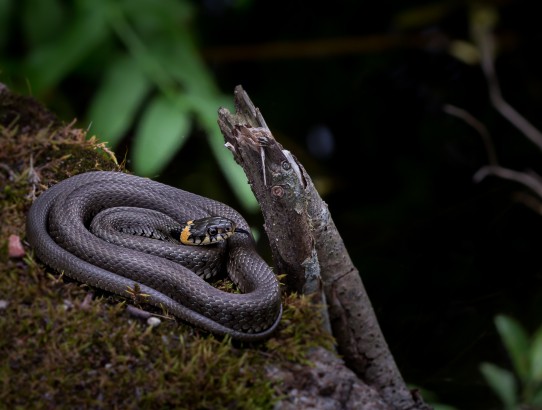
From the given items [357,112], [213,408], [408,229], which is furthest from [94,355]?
[357,112]

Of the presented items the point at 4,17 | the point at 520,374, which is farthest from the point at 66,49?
the point at 520,374

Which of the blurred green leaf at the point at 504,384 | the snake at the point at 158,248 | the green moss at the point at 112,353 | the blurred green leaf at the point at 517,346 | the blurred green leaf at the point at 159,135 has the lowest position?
the blurred green leaf at the point at 504,384

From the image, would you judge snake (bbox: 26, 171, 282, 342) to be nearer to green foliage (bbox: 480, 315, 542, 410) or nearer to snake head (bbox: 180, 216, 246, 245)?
snake head (bbox: 180, 216, 246, 245)

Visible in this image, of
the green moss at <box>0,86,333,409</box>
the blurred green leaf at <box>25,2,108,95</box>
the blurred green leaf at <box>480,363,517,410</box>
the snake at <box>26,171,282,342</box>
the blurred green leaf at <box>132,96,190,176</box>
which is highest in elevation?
the blurred green leaf at <box>25,2,108,95</box>

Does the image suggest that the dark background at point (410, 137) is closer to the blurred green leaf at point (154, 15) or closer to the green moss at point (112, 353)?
the blurred green leaf at point (154, 15)

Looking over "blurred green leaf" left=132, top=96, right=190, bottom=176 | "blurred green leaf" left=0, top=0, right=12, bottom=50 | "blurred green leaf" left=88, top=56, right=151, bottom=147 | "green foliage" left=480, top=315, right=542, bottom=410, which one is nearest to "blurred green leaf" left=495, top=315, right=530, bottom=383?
"green foliage" left=480, top=315, right=542, bottom=410

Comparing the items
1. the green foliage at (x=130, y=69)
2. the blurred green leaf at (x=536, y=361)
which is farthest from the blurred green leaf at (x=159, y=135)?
the blurred green leaf at (x=536, y=361)

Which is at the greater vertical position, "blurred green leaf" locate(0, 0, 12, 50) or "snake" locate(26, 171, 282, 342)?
"blurred green leaf" locate(0, 0, 12, 50)

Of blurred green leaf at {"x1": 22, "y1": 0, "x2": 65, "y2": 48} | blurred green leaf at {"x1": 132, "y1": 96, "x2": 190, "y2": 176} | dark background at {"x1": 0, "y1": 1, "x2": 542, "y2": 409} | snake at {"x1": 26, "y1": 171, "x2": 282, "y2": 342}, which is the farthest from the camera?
dark background at {"x1": 0, "y1": 1, "x2": 542, "y2": 409}
